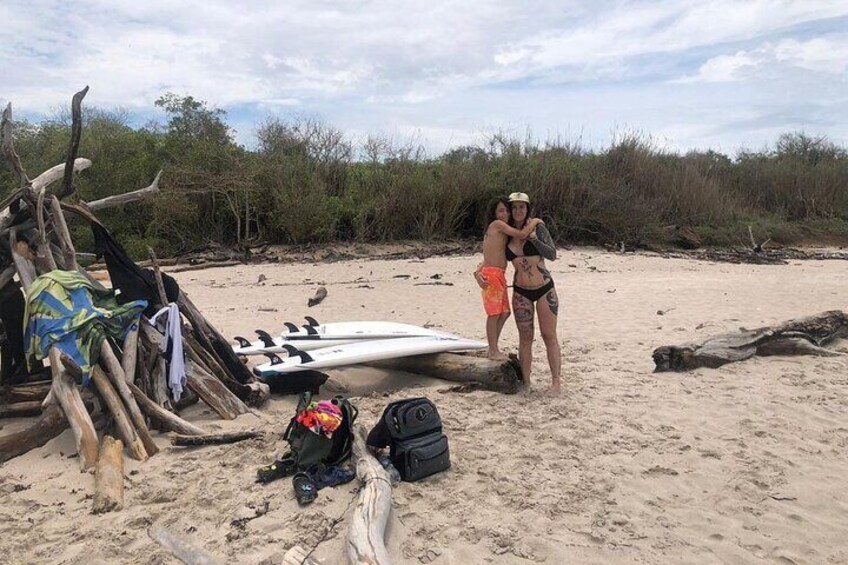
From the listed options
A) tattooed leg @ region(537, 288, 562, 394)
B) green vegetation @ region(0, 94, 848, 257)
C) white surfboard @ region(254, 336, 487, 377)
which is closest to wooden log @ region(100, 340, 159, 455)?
white surfboard @ region(254, 336, 487, 377)

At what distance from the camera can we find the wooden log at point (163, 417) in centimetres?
425

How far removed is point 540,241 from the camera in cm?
503

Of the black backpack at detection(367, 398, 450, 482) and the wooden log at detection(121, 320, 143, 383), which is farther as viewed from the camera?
the wooden log at detection(121, 320, 143, 383)

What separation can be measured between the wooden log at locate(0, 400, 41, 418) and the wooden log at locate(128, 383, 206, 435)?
37.0 inches

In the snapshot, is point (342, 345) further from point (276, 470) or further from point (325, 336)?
point (276, 470)

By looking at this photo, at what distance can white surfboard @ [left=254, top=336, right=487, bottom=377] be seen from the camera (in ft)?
17.4

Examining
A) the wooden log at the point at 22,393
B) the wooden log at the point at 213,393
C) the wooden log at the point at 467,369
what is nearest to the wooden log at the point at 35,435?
the wooden log at the point at 22,393

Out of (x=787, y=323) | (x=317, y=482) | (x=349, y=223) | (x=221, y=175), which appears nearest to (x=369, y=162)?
(x=349, y=223)

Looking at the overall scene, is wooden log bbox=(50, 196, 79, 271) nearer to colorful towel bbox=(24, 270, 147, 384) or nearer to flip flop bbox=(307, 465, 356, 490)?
colorful towel bbox=(24, 270, 147, 384)

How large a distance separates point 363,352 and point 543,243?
190 cm

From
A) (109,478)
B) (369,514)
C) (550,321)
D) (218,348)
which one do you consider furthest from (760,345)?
(109,478)

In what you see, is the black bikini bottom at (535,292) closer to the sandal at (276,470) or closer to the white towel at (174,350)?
the sandal at (276,470)

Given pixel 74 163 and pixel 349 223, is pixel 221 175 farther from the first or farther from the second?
pixel 74 163

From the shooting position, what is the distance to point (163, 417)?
4.29 m
